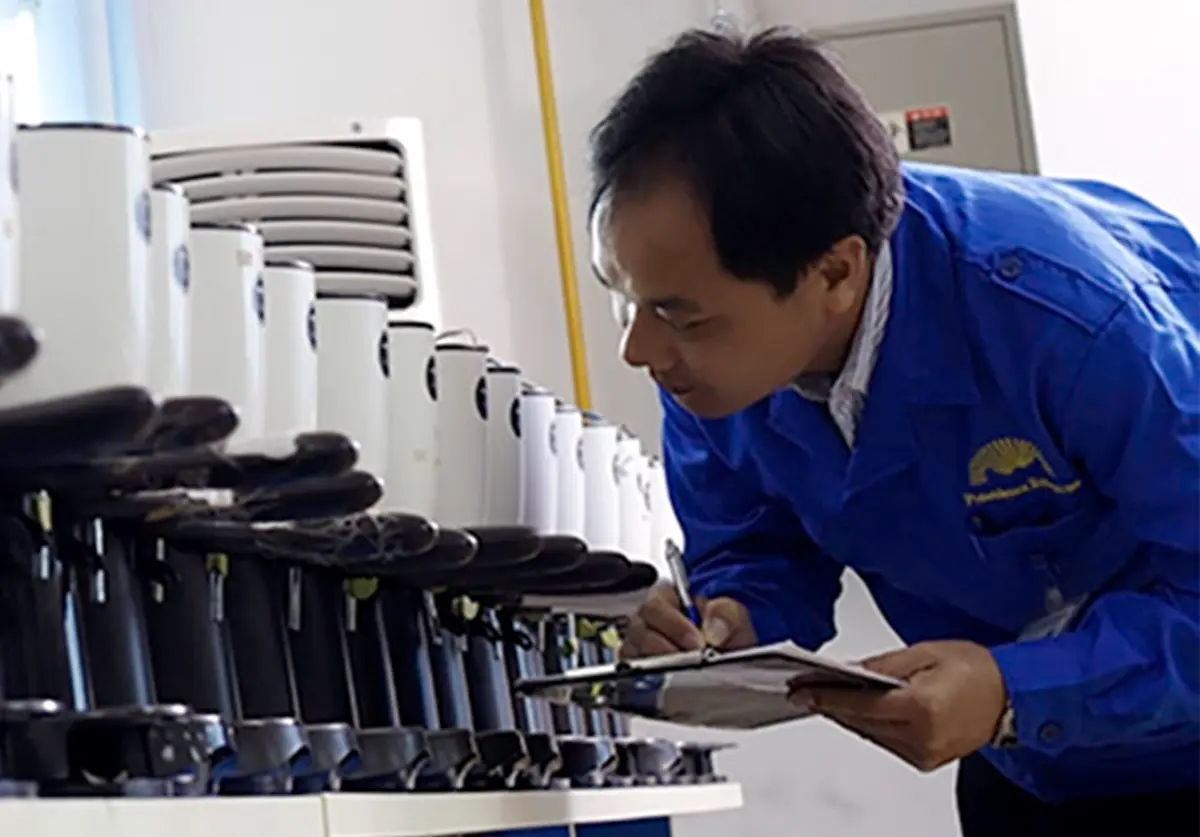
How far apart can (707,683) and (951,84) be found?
158 cm

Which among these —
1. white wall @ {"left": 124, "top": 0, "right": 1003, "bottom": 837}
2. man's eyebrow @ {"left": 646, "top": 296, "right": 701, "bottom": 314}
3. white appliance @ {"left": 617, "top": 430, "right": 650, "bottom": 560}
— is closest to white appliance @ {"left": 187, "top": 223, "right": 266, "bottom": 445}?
man's eyebrow @ {"left": 646, "top": 296, "right": 701, "bottom": 314}

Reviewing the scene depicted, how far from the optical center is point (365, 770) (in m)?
0.96

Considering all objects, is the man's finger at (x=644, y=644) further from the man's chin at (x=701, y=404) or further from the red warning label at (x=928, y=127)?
the red warning label at (x=928, y=127)

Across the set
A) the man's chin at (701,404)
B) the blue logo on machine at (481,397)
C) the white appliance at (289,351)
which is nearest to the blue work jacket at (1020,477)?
the man's chin at (701,404)

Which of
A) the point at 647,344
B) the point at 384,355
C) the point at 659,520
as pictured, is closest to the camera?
the point at 384,355

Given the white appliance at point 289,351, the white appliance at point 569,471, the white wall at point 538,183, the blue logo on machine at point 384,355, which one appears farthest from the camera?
the white wall at point 538,183

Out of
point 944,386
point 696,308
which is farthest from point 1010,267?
point 696,308

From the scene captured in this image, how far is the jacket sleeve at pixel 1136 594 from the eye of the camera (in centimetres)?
116

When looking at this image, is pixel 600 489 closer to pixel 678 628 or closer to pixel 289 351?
pixel 678 628

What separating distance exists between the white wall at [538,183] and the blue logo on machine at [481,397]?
46.7 inches

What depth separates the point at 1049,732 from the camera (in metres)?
1.19

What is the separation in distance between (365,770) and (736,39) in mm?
568

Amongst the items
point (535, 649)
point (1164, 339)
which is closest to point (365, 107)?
point (535, 649)

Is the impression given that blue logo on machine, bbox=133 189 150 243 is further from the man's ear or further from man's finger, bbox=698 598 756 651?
man's finger, bbox=698 598 756 651
